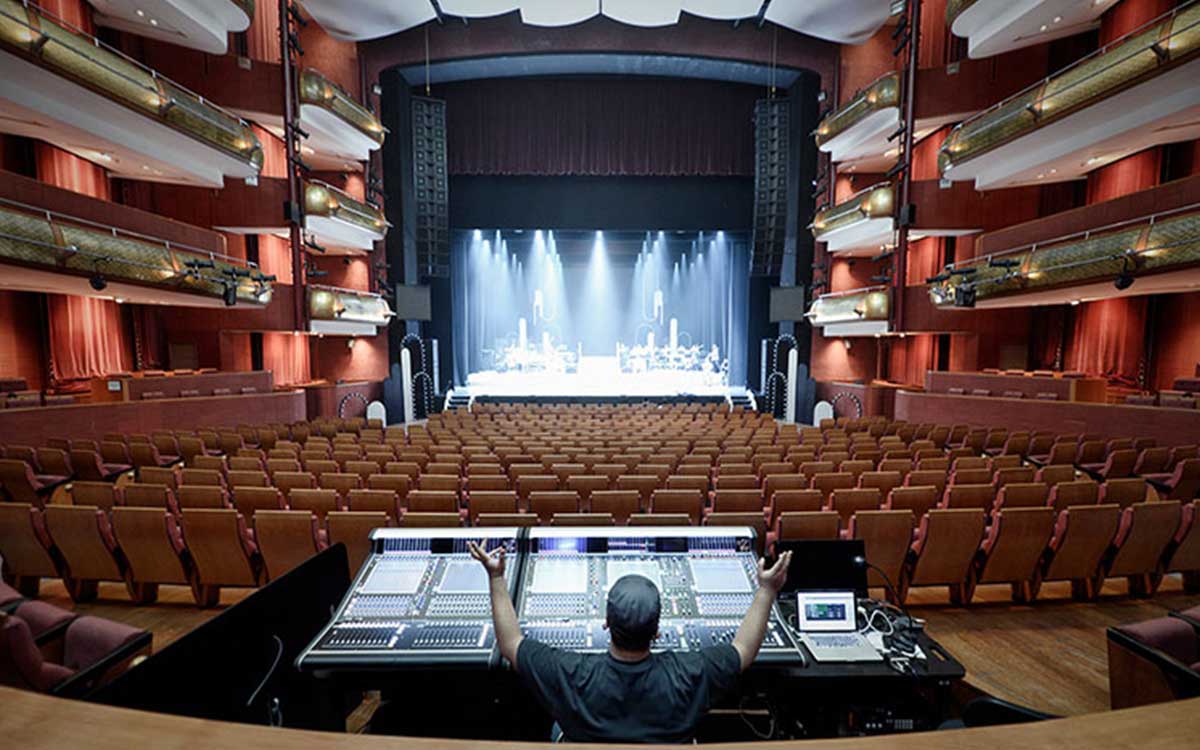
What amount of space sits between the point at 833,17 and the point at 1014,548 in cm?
1483

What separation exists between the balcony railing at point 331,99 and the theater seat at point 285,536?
13108 millimetres

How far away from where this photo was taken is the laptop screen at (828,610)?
241 cm

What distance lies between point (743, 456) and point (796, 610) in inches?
189

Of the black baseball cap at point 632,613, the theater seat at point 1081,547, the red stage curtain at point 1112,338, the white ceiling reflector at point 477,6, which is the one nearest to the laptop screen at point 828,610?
the black baseball cap at point 632,613

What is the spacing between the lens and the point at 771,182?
15.8 metres

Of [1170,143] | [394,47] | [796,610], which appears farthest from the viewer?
[394,47]

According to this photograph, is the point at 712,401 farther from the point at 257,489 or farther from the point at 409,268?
the point at 257,489

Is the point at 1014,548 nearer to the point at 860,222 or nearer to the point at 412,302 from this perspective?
the point at 860,222

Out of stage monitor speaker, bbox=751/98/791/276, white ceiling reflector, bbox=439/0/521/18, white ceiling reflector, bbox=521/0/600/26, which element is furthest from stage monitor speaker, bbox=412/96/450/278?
stage monitor speaker, bbox=751/98/791/276

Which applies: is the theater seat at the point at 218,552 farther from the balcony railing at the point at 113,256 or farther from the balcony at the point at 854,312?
the balcony at the point at 854,312

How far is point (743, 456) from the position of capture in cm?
718

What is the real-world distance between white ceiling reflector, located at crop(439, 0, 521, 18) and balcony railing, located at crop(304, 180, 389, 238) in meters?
5.54

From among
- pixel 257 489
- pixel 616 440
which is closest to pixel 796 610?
pixel 257 489

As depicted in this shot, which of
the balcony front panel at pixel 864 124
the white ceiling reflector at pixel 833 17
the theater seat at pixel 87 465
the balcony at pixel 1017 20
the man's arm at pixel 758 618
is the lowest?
the theater seat at pixel 87 465
